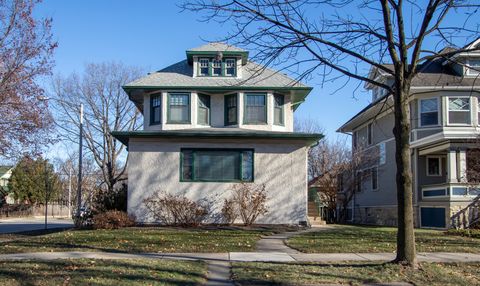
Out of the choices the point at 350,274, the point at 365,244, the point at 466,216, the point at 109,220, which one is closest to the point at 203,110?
the point at 109,220

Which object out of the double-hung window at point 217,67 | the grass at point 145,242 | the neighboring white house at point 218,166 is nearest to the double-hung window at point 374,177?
the neighboring white house at point 218,166

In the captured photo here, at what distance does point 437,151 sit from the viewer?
2600 centimetres

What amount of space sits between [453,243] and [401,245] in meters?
6.73

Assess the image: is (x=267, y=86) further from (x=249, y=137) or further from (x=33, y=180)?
(x=33, y=180)

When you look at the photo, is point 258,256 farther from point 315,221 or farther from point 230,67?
point 315,221

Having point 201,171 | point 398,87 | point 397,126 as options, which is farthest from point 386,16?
point 201,171

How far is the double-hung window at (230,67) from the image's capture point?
79.9 ft

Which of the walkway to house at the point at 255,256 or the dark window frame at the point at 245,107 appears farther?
the dark window frame at the point at 245,107

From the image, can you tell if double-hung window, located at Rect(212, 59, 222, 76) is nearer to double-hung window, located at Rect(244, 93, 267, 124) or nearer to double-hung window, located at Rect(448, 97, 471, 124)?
double-hung window, located at Rect(244, 93, 267, 124)

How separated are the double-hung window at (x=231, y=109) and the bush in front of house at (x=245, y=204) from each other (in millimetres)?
3286

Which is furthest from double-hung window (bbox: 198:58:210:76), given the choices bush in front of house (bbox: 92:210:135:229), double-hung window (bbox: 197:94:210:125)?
bush in front of house (bbox: 92:210:135:229)

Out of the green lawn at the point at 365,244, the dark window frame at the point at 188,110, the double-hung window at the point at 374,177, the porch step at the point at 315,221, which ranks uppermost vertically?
the dark window frame at the point at 188,110

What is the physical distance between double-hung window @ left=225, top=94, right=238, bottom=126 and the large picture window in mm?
2014

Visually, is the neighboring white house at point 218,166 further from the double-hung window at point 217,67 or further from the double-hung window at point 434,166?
the double-hung window at point 434,166
